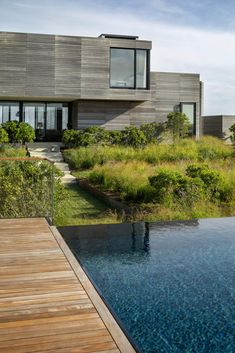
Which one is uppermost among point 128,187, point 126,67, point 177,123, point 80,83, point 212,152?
point 126,67

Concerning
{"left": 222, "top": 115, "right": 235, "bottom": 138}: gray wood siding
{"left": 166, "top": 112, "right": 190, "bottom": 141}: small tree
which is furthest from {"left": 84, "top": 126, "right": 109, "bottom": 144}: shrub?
{"left": 222, "top": 115, "right": 235, "bottom": 138}: gray wood siding

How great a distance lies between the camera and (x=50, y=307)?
139 inches

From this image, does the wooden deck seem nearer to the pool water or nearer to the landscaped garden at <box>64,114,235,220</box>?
the pool water

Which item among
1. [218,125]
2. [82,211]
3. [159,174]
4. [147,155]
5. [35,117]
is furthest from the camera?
[218,125]

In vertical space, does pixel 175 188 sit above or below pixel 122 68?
below

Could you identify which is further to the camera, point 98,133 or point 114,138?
point 114,138

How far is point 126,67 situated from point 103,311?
18.6m

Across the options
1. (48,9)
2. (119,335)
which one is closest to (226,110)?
(48,9)

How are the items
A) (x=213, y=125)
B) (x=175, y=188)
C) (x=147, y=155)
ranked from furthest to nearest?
1. (x=213, y=125)
2. (x=147, y=155)
3. (x=175, y=188)

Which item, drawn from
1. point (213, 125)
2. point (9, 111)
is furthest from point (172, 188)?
point (213, 125)

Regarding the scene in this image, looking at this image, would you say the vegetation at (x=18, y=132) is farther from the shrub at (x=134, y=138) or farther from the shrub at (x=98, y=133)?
the shrub at (x=134, y=138)

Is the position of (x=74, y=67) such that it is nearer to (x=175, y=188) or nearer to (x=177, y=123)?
(x=177, y=123)

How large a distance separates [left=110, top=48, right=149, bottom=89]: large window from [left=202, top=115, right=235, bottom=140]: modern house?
6.81 m

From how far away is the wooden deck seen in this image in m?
2.95
